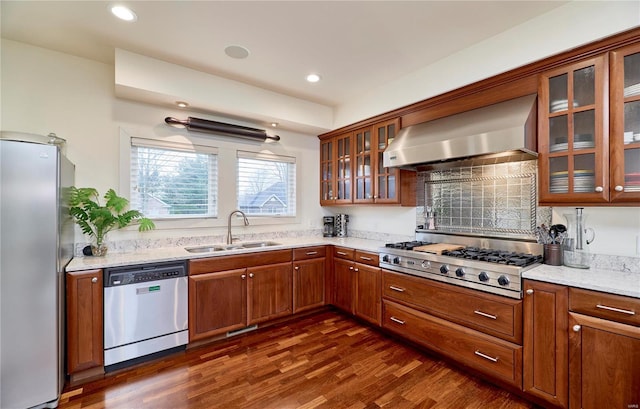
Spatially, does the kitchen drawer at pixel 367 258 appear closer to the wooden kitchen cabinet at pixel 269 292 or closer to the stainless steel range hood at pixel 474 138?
the wooden kitchen cabinet at pixel 269 292

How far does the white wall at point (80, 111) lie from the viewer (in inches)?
97.8

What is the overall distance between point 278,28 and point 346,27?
1.76ft

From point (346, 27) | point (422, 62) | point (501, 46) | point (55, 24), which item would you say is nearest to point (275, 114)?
point (346, 27)

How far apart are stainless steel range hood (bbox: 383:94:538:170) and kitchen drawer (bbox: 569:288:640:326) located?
1020 mm

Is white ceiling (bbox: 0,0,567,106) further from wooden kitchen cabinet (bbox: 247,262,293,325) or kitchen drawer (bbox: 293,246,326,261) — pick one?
wooden kitchen cabinet (bbox: 247,262,293,325)

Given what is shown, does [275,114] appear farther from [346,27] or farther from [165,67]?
[346,27]

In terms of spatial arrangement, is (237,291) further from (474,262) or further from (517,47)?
(517,47)

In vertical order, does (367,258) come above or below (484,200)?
below

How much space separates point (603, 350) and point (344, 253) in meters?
2.25

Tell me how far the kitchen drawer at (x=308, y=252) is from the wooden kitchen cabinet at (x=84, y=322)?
1843 millimetres

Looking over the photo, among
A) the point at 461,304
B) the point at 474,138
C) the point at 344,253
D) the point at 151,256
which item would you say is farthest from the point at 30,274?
the point at 474,138

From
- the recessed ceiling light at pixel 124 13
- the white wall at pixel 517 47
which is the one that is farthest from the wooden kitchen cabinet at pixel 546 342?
the recessed ceiling light at pixel 124 13

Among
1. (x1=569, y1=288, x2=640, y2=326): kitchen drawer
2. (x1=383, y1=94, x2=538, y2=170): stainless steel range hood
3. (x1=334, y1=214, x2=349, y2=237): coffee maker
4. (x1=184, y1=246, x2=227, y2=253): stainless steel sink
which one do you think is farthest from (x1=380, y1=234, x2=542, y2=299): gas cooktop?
(x1=184, y1=246, x2=227, y2=253): stainless steel sink

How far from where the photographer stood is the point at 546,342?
1.86m
